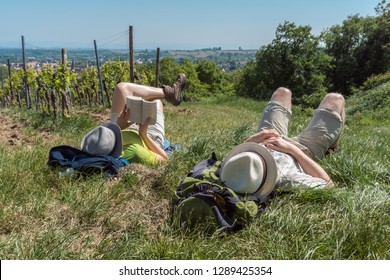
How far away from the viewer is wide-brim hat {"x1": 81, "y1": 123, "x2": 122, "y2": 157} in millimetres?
3807

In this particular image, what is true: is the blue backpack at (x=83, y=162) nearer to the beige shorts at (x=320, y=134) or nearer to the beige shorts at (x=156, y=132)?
the beige shorts at (x=156, y=132)

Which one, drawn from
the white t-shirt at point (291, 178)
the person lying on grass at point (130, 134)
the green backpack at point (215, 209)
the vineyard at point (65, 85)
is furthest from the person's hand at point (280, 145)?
the vineyard at point (65, 85)

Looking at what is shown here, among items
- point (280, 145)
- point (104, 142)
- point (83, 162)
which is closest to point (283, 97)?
point (280, 145)

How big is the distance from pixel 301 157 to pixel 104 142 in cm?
199

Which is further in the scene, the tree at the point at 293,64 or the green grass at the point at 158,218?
the tree at the point at 293,64

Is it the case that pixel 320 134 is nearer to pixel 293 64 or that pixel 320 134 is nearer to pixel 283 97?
pixel 283 97

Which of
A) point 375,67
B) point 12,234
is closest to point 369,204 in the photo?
point 12,234

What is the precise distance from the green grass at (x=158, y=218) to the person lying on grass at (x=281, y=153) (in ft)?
0.63

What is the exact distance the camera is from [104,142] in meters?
3.81

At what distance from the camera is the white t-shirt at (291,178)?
316 cm

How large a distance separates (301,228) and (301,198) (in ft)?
1.80

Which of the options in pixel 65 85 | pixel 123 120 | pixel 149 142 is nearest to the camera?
pixel 149 142
